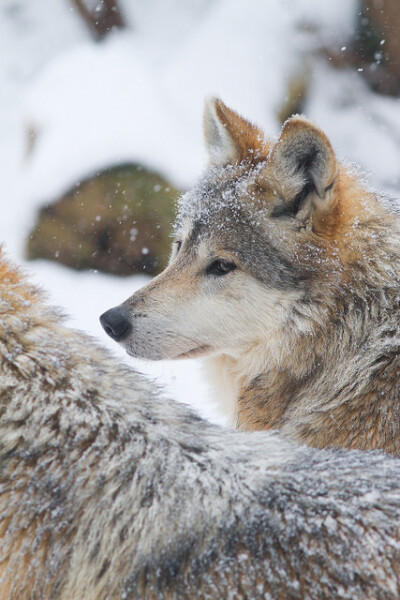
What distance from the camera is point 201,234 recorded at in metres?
3.63

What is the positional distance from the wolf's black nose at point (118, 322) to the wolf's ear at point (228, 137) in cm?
106

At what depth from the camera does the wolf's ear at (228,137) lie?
3.74 metres

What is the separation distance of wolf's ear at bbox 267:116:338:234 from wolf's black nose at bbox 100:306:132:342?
3.25 feet

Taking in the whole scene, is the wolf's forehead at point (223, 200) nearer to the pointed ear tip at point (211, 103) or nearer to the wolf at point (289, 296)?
the wolf at point (289, 296)

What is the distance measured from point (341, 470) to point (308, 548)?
1.03 feet

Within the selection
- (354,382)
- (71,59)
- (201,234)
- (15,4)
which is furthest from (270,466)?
(15,4)

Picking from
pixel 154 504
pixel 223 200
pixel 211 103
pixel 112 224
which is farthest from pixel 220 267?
pixel 112 224

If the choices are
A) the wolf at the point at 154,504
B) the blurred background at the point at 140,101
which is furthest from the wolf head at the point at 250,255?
the blurred background at the point at 140,101

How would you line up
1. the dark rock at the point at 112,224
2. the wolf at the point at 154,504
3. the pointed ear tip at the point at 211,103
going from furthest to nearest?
the dark rock at the point at 112,224, the pointed ear tip at the point at 211,103, the wolf at the point at 154,504

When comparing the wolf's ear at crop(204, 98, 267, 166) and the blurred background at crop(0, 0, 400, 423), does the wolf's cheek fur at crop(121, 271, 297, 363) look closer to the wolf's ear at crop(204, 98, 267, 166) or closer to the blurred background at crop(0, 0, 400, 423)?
the wolf's ear at crop(204, 98, 267, 166)

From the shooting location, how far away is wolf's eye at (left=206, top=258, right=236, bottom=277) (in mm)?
3523

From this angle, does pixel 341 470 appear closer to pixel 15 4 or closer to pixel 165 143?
pixel 165 143

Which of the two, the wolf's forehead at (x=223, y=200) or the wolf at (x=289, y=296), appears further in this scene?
the wolf's forehead at (x=223, y=200)

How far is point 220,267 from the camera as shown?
3564 mm
